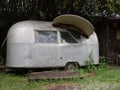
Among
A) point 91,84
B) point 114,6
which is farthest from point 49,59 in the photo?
point 114,6

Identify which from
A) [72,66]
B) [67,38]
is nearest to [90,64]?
[72,66]

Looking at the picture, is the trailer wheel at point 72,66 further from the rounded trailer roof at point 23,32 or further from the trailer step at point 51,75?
the rounded trailer roof at point 23,32

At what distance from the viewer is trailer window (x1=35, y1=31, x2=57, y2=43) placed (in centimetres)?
1295

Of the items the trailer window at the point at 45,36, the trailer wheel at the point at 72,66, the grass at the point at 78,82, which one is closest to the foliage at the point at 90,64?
the grass at the point at 78,82

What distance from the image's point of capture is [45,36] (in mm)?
13164

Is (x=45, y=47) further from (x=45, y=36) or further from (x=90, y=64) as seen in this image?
(x=90, y=64)

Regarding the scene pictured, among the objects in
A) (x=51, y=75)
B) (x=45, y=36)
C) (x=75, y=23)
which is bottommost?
(x=51, y=75)

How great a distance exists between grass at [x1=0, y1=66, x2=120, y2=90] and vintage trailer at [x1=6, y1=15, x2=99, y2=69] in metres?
0.64

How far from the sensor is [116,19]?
54.6ft

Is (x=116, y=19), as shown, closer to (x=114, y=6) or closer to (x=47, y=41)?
(x=114, y=6)

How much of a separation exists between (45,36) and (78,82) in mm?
2938

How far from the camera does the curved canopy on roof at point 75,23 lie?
13.0m

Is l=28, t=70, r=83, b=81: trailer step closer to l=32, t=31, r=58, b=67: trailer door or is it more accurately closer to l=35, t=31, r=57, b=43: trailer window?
l=32, t=31, r=58, b=67: trailer door

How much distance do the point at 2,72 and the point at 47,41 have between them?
257cm
